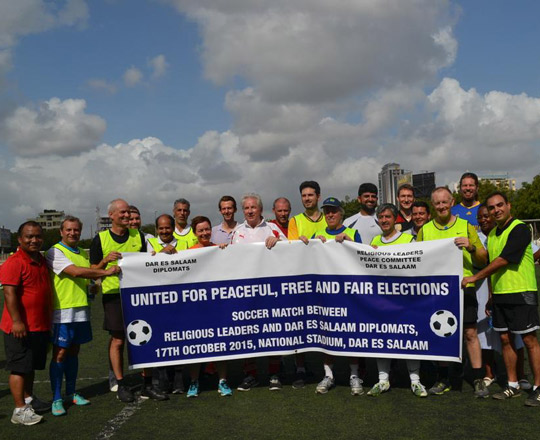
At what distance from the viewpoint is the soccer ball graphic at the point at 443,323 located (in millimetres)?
5254

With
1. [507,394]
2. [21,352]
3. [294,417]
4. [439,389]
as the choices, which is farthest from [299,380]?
[21,352]

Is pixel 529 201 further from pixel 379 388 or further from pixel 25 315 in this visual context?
pixel 25 315

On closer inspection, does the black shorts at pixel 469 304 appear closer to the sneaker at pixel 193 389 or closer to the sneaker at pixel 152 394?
the sneaker at pixel 193 389

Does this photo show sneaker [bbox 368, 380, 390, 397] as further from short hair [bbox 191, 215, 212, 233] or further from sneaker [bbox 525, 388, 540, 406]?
short hair [bbox 191, 215, 212, 233]

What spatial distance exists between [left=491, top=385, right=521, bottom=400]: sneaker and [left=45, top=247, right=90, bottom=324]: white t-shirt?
437cm

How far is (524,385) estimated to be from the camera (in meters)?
5.41

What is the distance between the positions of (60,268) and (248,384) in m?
2.41

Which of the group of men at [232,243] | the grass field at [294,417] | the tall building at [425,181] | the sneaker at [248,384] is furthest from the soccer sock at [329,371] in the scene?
the tall building at [425,181]

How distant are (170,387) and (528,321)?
3.97 metres

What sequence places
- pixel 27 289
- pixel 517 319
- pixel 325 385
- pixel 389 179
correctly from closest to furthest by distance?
1. pixel 27 289
2. pixel 517 319
3. pixel 325 385
4. pixel 389 179

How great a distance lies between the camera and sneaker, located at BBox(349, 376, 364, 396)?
5.38 metres

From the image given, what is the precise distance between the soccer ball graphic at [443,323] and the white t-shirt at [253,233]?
192 centimetres

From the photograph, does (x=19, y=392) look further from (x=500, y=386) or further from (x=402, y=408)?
(x=500, y=386)

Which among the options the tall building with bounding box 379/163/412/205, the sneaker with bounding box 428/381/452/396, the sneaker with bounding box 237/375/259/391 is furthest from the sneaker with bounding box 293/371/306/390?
the tall building with bounding box 379/163/412/205
